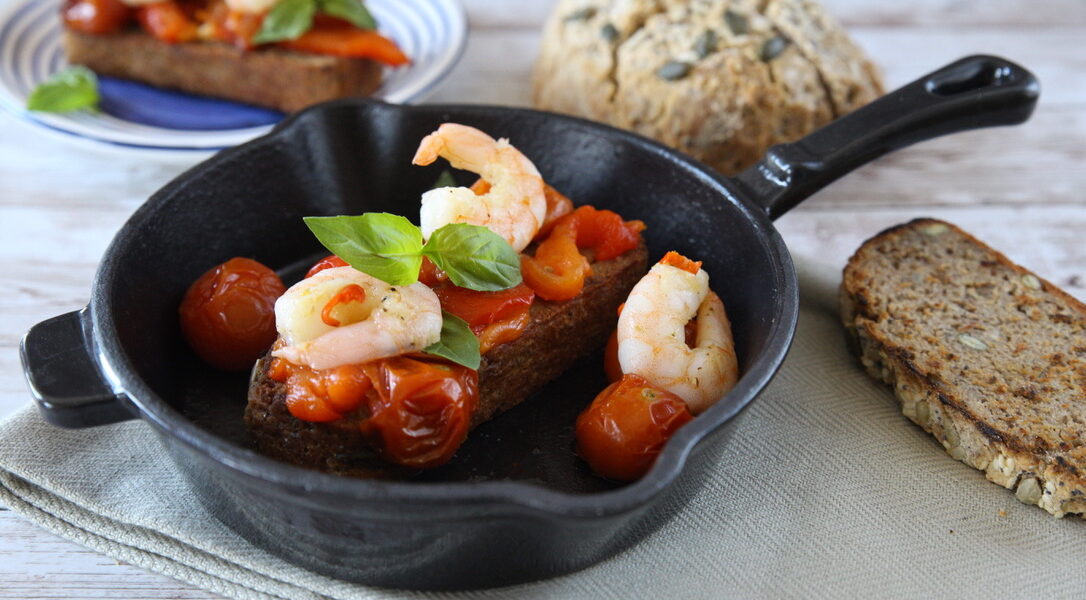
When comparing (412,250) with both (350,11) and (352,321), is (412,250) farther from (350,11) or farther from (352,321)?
(350,11)

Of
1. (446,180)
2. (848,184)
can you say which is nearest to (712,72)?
(848,184)

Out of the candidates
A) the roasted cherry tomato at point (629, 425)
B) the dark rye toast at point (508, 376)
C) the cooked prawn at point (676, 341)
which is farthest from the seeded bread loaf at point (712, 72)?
the roasted cherry tomato at point (629, 425)

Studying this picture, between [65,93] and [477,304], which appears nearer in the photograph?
[477,304]

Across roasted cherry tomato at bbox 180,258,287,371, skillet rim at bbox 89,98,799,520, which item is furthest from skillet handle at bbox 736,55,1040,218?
roasted cherry tomato at bbox 180,258,287,371

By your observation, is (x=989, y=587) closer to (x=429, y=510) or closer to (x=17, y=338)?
(x=429, y=510)

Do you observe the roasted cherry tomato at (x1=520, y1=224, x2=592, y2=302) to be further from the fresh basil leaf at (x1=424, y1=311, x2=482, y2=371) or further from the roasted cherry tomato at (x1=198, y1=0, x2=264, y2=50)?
the roasted cherry tomato at (x1=198, y1=0, x2=264, y2=50)

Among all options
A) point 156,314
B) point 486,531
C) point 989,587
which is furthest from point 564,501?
point 156,314

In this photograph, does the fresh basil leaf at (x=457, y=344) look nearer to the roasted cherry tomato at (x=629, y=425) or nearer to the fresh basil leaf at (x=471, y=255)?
the fresh basil leaf at (x=471, y=255)
